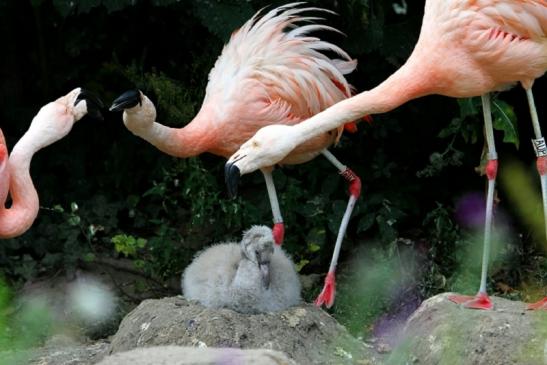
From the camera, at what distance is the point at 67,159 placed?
7.04 meters

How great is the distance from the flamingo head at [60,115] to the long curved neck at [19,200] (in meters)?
0.10

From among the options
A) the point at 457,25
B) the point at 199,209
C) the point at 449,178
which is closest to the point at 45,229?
the point at 199,209

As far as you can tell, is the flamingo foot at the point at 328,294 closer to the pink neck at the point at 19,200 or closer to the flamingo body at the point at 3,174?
the pink neck at the point at 19,200

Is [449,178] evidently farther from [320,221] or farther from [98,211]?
[98,211]

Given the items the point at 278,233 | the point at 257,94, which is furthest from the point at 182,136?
the point at 278,233

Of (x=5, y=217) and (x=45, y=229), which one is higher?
(x=5, y=217)

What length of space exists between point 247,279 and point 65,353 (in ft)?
3.62

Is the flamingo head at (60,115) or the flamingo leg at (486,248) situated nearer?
the flamingo leg at (486,248)

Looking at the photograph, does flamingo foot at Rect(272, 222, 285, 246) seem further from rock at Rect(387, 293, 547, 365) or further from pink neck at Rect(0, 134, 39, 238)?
pink neck at Rect(0, 134, 39, 238)

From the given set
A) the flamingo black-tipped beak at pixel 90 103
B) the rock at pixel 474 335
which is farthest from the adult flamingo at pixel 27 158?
the rock at pixel 474 335

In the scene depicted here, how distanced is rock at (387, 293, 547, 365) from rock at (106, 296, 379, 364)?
200 millimetres

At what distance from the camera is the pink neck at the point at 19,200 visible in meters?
4.86

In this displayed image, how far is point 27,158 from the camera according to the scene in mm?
4965

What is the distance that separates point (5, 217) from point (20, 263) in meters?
1.70
